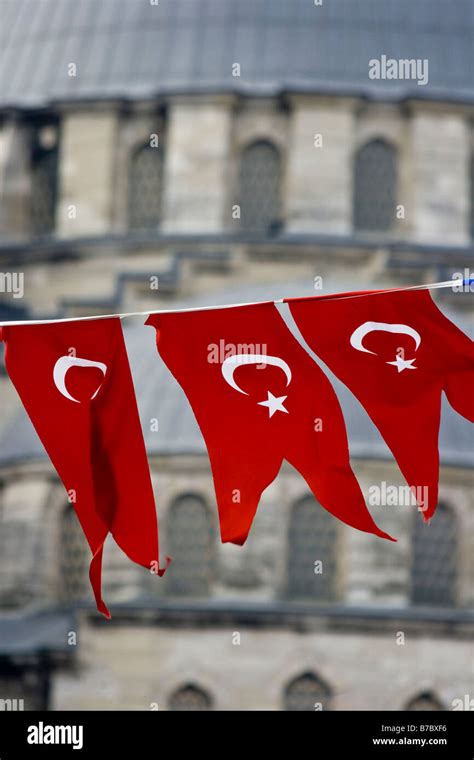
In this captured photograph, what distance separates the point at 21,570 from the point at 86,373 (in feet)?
70.8

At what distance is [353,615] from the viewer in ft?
117

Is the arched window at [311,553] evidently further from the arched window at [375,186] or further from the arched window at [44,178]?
the arched window at [44,178]

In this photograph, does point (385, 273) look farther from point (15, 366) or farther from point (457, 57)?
point (15, 366)

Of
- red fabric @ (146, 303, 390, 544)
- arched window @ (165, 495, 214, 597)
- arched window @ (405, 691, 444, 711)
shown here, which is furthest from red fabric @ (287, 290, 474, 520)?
arched window @ (165, 495, 214, 597)

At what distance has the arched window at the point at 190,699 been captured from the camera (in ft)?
117

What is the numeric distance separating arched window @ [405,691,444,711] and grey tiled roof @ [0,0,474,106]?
12.5 metres

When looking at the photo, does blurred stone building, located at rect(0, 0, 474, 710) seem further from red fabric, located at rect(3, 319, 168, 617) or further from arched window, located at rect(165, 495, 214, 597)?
red fabric, located at rect(3, 319, 168, 617)

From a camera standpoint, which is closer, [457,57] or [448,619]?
[448,619]

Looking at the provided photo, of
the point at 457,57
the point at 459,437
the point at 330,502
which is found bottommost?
the point at 330,502

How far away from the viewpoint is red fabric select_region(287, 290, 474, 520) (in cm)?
1638

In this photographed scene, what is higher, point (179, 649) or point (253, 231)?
point (253, 231)
